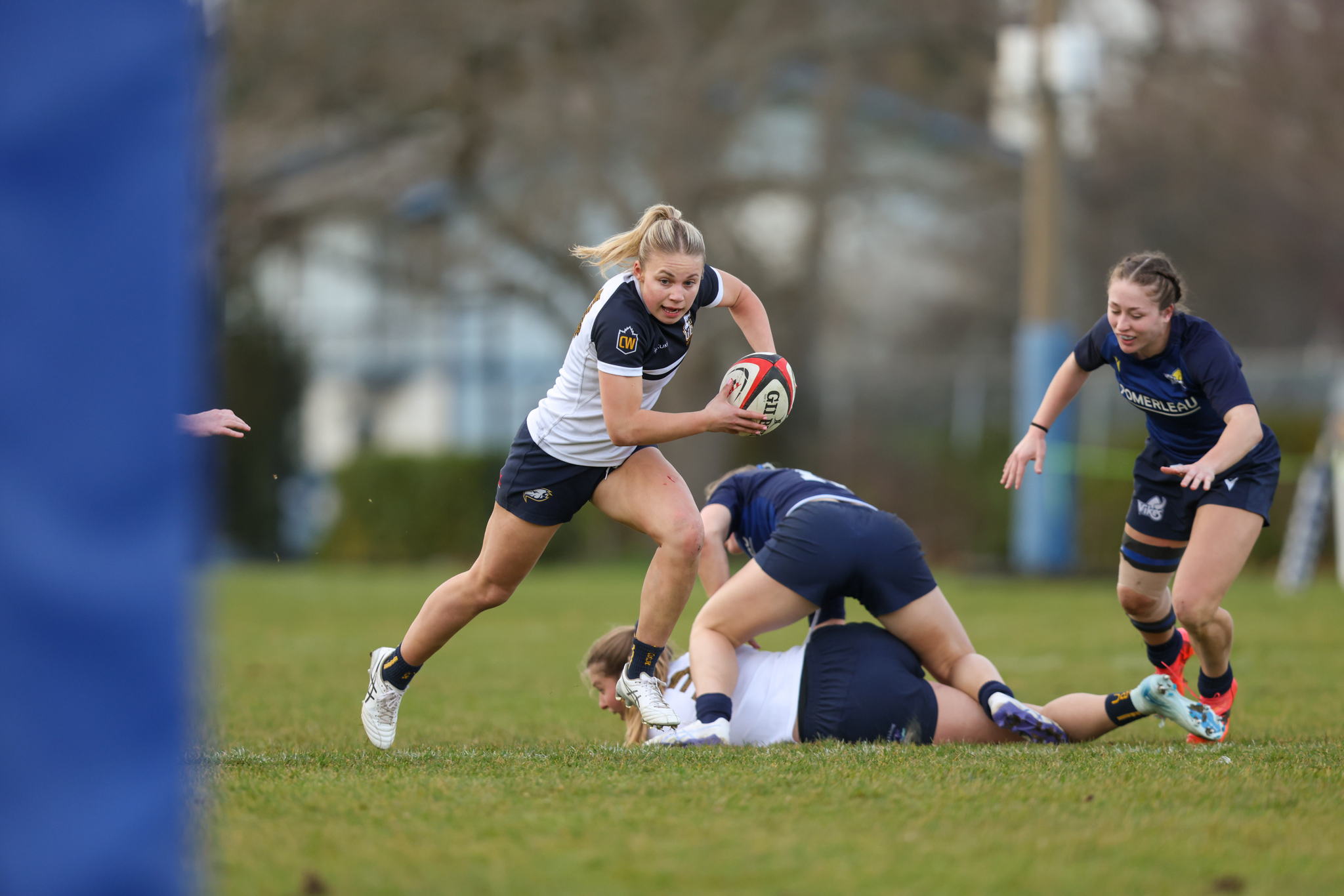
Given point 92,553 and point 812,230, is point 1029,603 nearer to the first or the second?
point 812,230

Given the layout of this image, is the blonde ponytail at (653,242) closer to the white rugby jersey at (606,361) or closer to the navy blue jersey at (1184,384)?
the white rugby jersey at (606,361)

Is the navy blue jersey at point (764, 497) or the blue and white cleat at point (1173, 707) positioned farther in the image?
the navy blue jersey at point (764, 497)

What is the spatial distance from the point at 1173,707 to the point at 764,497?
1.80m

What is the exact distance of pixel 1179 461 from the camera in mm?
6211

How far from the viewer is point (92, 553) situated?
2.52m

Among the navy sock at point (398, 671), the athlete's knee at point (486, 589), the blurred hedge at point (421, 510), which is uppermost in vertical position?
the athlete's knee at point (486, 589)

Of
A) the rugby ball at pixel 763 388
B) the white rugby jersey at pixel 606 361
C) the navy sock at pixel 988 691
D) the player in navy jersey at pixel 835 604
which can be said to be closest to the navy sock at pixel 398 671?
the white rugby jersey at pixel 606 361

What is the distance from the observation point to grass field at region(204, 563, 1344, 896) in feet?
10.9

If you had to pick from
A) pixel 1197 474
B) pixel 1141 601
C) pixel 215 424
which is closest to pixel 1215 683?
pixel 1141 601

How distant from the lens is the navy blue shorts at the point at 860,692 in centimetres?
539

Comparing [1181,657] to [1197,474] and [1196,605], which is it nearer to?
[1196,605]

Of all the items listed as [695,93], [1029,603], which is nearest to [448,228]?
[695,93]

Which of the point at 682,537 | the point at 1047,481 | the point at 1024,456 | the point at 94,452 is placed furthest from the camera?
A: the point at 1047,481

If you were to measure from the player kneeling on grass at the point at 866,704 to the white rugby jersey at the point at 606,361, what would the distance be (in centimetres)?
93
